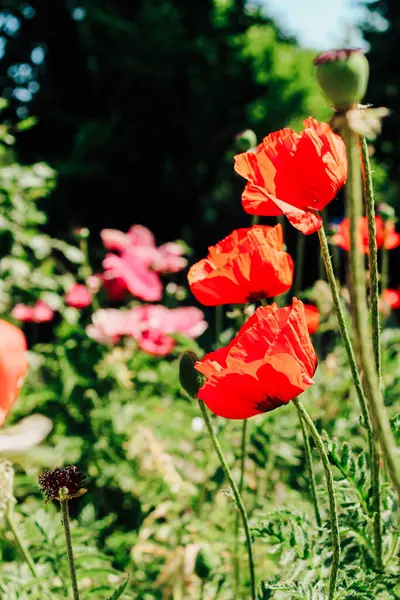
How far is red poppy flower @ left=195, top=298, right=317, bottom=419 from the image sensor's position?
1.81ft

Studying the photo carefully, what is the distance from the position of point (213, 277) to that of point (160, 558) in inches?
41.6

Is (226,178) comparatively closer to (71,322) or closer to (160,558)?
(71,322)

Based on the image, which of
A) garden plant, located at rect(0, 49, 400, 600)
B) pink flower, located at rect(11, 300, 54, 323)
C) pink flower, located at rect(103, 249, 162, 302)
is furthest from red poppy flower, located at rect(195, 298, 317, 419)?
pink flower, located at rect(11, 300, 54, 323)

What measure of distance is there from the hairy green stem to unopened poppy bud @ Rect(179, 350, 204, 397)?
0.63 ft

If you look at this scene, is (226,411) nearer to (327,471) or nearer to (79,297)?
(327,471)

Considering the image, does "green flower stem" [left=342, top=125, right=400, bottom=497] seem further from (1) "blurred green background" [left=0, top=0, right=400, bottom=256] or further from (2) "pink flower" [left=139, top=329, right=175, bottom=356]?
(1) "blurred green background" [left=0, top=0, right=400, bottom=256]

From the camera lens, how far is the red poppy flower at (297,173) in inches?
23.0

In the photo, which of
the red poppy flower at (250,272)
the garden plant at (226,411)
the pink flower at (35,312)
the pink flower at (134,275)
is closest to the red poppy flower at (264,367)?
the garden plant at (226,411)

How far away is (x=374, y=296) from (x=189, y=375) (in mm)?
216

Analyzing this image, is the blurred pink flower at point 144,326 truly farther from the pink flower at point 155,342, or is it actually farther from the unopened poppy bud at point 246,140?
the unopened poppy bud at point 246,140

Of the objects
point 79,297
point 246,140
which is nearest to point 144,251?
point 79,297

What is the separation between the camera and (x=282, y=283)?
719 mm

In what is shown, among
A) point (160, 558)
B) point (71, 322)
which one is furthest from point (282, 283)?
point (71, 322)

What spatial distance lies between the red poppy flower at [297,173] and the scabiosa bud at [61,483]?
32 centimetres
